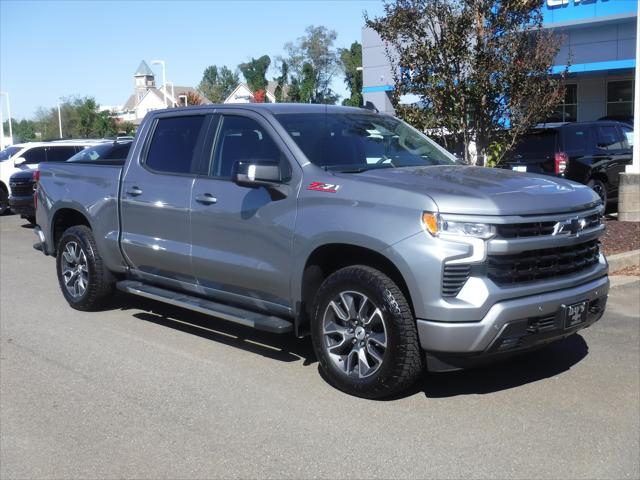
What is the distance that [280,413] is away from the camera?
480 cm

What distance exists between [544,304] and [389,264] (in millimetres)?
1005

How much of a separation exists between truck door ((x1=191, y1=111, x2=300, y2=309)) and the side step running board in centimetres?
10

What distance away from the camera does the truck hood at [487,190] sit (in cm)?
449

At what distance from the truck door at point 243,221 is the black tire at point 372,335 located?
1.37 feet

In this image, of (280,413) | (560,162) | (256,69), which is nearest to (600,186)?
(560,162)

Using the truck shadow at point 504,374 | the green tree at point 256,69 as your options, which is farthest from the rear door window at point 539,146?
the green tree at point 256,69

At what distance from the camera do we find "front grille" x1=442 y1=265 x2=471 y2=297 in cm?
441

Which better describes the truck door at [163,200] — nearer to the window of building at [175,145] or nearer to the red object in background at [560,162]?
the window of building at [175,145]

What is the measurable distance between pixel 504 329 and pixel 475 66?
608 centimetres

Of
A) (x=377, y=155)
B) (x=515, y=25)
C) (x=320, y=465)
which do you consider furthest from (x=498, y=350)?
(x=515, y=25)

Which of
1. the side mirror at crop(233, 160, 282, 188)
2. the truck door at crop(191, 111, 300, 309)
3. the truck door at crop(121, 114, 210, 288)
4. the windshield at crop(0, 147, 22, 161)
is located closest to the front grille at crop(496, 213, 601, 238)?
the truck door at crop(191, 111, 300, 309)

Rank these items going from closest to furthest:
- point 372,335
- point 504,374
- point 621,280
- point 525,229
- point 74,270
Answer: point 525,229
point 372,335
point 504,374
point 74,270
point 621,280

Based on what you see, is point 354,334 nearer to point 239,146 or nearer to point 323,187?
point 323,187

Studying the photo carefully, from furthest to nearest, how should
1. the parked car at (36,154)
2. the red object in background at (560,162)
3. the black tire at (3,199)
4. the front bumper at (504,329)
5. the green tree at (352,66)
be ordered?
the green tree at (352,66), the black tire at (3,199), the parked car at (36,154), the red object in background at (560,162), the front bumper at (504,329)
